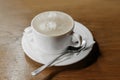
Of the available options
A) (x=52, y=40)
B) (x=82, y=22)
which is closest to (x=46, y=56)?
(x=52, y=40)

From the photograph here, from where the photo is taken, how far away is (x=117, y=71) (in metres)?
0.69

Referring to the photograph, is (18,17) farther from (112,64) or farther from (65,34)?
(112,64)

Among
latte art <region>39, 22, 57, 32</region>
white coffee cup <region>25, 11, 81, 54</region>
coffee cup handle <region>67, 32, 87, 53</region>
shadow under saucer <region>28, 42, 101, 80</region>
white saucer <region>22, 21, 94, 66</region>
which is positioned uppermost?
latte art <region>39, 22, 57, 32</region>

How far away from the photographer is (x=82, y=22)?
2.79ft

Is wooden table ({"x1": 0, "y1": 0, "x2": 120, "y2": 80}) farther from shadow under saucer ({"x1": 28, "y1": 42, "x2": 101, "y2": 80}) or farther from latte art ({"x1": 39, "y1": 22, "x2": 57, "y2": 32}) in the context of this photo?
latte art ({"x1": 39, "y1": 22, "x2": 57, "y2": 32})

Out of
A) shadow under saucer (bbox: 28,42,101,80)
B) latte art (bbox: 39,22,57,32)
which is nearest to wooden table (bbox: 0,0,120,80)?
shadow under saucer (bbox: 28,42,101,80)

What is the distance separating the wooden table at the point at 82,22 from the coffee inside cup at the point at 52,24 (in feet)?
0.32

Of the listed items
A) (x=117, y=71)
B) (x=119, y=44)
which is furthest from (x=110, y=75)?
(x=119, y=44)

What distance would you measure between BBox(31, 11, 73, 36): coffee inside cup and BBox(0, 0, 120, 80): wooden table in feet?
0.32

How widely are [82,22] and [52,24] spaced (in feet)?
0.57

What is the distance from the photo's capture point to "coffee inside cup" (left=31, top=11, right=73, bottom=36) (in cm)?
69

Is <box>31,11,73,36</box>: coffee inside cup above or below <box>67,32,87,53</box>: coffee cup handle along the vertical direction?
above

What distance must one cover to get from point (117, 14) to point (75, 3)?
0.16 m

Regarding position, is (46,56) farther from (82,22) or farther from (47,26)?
(82,22)
